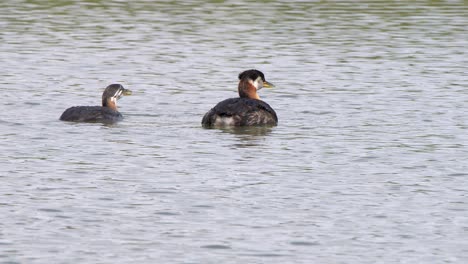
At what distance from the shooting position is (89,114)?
69.8 ft

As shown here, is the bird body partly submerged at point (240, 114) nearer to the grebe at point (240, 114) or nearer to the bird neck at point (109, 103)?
the grebe at point (240, 114)

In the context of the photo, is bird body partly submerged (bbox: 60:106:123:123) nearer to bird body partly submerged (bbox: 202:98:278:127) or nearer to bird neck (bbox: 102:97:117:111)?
bird neck (bbox: 102:97:117:111)

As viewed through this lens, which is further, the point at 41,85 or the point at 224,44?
the point at 224,44

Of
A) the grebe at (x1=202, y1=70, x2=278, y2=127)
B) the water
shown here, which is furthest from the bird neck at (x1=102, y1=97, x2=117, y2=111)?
the grebe at (x1=202, y1=70, x2=278, y2=127)

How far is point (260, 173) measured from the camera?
16656 millimetres

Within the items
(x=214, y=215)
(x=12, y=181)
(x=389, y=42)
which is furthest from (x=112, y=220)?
(x=389, y=42)

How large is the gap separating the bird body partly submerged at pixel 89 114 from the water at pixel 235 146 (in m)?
0.34

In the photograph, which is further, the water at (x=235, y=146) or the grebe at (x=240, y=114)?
the grebe at (x=240, y=114)

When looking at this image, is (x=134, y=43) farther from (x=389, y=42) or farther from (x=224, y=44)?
(x=389, y=42)

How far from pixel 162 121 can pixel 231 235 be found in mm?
8734

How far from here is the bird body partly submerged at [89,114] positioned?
21.1 metres

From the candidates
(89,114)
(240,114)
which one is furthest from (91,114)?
(240,114)

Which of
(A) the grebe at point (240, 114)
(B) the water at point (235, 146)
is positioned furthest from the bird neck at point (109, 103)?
(A) the grebe at point (240, 114)

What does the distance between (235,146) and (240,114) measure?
Result: 1.95 m
